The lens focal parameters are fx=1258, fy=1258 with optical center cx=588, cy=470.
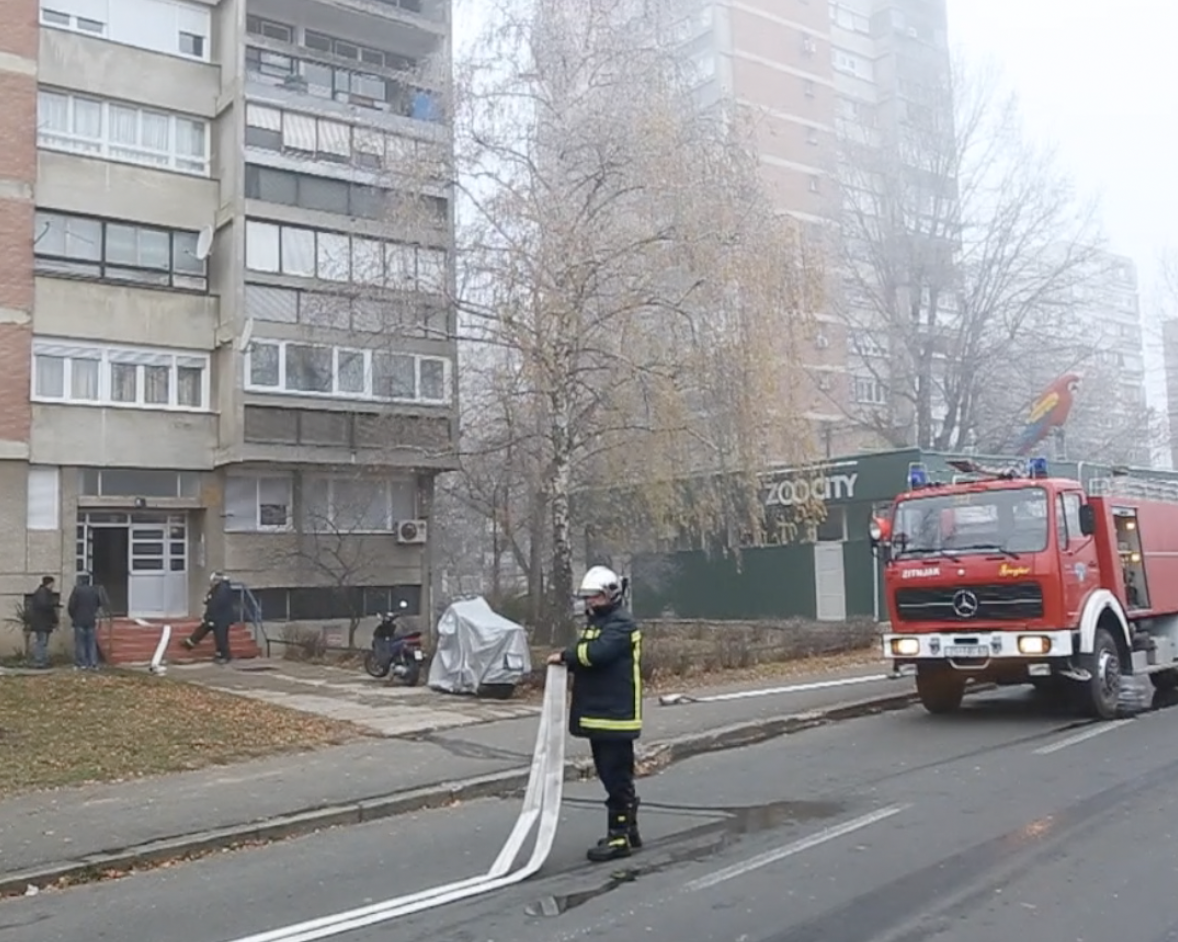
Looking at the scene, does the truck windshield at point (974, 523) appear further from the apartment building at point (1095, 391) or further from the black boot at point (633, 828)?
the apartment building at point (1095, 391)

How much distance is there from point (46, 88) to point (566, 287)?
45.5 ft

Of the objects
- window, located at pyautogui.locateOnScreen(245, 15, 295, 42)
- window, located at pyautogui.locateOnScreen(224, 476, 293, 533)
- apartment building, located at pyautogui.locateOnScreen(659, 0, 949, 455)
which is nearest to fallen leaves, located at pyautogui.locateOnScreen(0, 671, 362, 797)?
window, located at pyautogui.locateOnScreen(224, 476, 293, 533)

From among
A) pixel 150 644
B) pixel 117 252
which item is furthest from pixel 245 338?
pixel 150 644

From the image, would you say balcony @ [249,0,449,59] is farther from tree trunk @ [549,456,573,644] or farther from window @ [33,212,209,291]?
tree trunk @ [549,456,573,644]

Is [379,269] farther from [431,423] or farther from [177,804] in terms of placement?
[177,804]

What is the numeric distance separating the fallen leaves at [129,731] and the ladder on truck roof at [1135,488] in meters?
9.22

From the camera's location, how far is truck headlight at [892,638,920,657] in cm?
1398

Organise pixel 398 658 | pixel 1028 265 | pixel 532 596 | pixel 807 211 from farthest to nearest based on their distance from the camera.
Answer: pixel 807 211 → pixel 1028 265 → pixel 532 596 → pixel 398 658

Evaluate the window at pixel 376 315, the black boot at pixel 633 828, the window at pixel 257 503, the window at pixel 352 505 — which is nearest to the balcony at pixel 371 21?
the window at pixel 376 315

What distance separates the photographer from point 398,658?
1866cm

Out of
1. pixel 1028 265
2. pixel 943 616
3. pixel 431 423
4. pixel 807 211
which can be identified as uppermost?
pixel 807 211

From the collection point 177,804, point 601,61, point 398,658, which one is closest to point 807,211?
point 601,61

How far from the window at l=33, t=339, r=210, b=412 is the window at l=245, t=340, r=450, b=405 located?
154 centimetres

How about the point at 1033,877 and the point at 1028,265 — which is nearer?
the point at 1033,877
